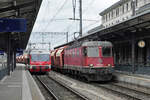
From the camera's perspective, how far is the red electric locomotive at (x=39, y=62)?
93.2 ft

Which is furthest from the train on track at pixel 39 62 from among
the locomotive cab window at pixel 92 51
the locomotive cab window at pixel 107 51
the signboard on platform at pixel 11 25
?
the signboard on platform at pixel 11 25

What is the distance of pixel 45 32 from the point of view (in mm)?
45469

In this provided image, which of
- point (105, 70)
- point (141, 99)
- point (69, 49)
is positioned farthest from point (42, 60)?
point (141, 99)

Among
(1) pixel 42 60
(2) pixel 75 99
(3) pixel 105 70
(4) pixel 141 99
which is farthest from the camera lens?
(1) pixel 42 60

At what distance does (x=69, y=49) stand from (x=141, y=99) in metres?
13.7

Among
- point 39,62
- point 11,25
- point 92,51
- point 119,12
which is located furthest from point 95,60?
point 119,12

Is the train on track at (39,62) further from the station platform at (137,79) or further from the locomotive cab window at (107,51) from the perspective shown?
the locomotive cab window at (107,51)

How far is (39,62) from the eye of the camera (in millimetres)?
28594

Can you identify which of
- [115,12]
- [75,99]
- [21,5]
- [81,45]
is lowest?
[75,99]

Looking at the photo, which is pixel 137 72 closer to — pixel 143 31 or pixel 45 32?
pixel 143 31

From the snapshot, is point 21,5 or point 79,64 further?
point 79,64

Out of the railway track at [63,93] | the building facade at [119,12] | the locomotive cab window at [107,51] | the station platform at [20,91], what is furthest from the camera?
the building facade at [119,12]

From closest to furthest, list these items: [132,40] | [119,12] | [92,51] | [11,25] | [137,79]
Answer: [11,25]
[137,79]
[92,51]
[132,40]
[119,12]

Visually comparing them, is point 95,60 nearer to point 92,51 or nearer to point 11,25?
point 92,51
